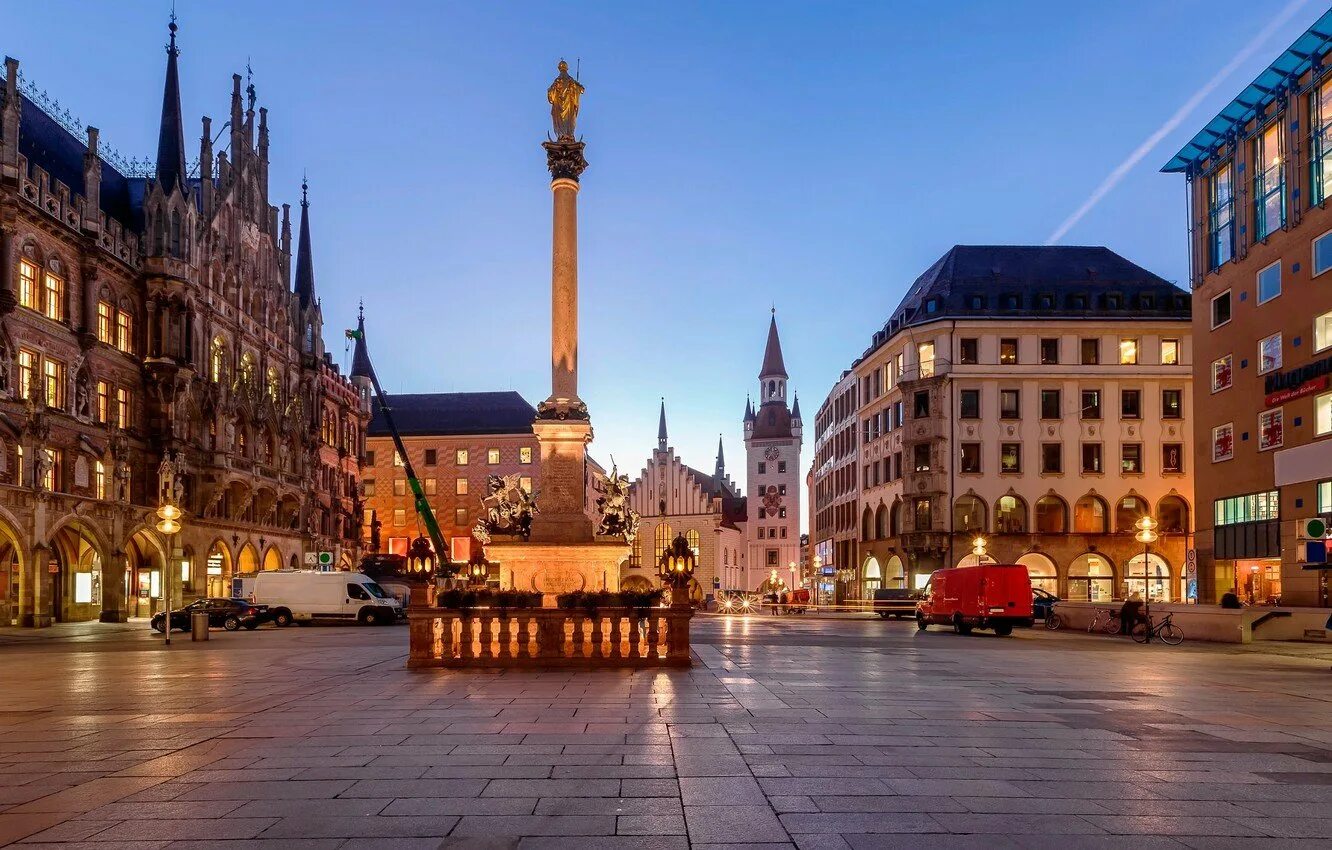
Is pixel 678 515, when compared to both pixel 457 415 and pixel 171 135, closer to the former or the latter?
pixel 457 415

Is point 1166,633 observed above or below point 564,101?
below

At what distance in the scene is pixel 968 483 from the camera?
71062 millimetres

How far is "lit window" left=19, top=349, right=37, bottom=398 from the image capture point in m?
45.3

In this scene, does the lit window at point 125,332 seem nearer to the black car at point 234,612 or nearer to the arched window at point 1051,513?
the black car at point 234,612

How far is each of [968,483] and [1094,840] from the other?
65.4 metres

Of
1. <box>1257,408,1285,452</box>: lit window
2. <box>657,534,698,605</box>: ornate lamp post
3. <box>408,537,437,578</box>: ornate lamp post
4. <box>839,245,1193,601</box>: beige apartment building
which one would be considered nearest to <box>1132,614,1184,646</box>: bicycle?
<box>1257,408,1285,452</box>: lit window

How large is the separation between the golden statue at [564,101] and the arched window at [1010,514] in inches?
1720

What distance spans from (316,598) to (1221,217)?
1707 inches

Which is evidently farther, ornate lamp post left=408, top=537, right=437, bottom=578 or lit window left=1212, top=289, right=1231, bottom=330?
lit window left=1212, top=289, right=1231, bottom=330

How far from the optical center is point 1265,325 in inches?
1889

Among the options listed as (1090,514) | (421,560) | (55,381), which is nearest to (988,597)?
(421,560)

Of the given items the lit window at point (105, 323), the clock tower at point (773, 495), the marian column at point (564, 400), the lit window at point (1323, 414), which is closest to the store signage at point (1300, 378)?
the lit window at point (1323, 414)

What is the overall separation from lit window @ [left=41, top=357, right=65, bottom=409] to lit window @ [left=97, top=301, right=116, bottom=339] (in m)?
3.58

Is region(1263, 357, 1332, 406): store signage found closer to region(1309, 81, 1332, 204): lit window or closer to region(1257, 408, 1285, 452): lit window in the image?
region(1257, 408, 1285, 452): lit window
